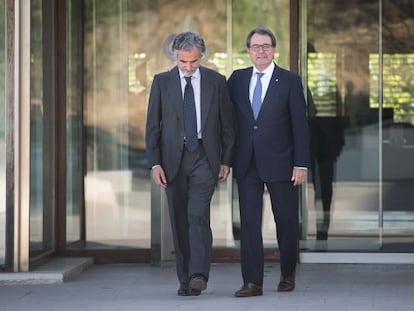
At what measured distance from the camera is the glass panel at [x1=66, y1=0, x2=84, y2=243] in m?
10.2

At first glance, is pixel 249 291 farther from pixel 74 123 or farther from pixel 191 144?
pixel 74 123

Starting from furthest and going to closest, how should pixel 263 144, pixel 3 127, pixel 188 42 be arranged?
pixel 3 127
pixel 263 144
pixel 188 42

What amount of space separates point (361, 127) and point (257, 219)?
10.1 feet

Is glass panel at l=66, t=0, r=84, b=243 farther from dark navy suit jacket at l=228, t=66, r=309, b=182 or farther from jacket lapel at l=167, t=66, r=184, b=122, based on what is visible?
dark navy suit jacket at l=228, t=66, r=309, b=182

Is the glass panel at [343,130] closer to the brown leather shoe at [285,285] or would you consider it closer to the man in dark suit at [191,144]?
the brown leather shoe at [285,285]

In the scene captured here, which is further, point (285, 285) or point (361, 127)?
point (361, 127)

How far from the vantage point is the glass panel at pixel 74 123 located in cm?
1024

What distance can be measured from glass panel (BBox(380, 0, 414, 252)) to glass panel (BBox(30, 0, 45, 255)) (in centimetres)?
303

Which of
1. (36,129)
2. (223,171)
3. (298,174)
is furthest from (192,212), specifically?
(36,129)

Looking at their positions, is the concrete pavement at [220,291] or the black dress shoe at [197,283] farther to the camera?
the black dress shoe at [197,283]

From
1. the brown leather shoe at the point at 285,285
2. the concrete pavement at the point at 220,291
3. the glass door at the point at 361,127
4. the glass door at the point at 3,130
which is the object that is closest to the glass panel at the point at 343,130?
the glass door at the point at 361,127

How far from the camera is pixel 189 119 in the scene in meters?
7.74

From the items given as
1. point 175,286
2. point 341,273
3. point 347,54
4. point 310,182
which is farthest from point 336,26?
point 175,286

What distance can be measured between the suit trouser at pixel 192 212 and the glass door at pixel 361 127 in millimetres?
2766
